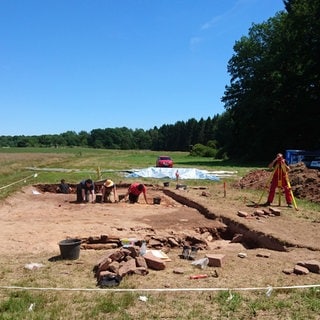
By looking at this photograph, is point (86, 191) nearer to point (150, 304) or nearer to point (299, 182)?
point (299, 182)

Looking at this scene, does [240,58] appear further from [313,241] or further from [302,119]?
[313,241]

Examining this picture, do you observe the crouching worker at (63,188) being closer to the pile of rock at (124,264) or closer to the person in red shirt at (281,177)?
the person in red shirt at (281,177)

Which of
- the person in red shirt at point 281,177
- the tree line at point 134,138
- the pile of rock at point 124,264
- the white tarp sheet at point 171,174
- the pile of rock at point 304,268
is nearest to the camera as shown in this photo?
the pile of rock at point 124,264

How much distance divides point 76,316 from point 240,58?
51947 mm

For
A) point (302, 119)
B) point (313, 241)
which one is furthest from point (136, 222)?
point (302, 119)

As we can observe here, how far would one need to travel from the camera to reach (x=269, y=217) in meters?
13.0

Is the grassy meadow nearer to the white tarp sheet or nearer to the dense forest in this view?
the white tarp sheet

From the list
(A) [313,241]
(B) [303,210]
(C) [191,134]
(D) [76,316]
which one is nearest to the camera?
(D) [76,316]

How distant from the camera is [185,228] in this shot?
12.3 metres

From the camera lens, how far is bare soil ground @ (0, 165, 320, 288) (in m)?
6.98

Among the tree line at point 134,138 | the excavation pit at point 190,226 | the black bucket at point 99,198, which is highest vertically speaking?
the tree line at point 134,138

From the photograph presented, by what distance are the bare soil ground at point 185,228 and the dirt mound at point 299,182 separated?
→ 64mm

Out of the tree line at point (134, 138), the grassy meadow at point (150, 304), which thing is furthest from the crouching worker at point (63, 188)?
the tree line at point (134, 138)

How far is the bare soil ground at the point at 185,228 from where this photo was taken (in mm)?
6977
